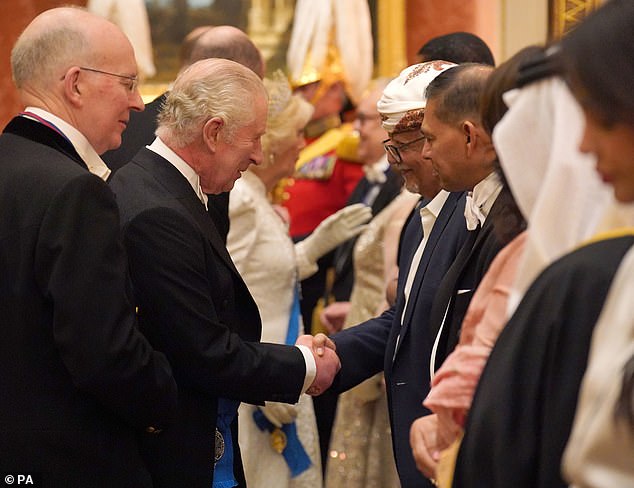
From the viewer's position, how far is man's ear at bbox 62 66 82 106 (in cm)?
312

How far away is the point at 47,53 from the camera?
3.14 m

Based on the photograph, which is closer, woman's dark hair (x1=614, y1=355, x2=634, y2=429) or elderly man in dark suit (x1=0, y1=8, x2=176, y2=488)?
woman's dark hair (x1=614, y1=355, x2=634, y2=429)

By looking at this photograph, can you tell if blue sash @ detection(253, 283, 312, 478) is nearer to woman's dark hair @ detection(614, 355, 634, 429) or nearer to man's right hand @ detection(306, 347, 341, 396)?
man's right hand @ detection(306, 347, 341, 396)

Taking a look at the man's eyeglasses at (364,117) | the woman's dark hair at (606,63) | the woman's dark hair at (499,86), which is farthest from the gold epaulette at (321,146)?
the woman's dark hair at (606,63)

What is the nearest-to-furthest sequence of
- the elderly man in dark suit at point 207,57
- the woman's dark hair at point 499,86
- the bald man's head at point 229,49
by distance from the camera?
the woman's dark hair at point 499,86, the elderly man in dark suit at point 207,57, the bald man's head at point 229,49

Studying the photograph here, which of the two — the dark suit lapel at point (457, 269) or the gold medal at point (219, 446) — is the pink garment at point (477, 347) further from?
the gold medal at point (219, 446)

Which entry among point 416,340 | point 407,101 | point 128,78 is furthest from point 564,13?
point 128,78

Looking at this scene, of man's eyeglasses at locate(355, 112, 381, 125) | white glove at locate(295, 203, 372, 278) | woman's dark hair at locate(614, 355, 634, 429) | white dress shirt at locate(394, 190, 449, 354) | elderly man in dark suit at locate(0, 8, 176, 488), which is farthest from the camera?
man's eyeglasses at locate(355, 112, 381, 125)

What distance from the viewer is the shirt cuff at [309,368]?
3.49 m

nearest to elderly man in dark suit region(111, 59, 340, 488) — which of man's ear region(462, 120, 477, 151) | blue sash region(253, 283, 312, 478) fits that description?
man's ear region(462, 120, 477, 151)

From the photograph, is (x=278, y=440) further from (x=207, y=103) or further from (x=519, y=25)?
(x=519, y=25)

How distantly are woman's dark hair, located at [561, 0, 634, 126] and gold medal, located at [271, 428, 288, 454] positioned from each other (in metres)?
2.94

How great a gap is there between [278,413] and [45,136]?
1824mm

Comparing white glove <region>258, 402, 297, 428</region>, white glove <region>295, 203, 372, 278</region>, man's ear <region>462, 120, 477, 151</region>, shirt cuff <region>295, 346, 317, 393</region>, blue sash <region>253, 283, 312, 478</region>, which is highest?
man's ear <region>462, 120, 477, 151</region>
